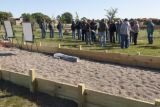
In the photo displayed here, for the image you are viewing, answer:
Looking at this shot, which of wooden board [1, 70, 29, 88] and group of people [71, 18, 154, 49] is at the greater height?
group of people [71, 18, 154, 49]

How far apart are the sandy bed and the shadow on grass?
42.1 inches

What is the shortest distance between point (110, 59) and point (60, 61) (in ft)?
6.68

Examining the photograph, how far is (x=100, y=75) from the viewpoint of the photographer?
6.97 meters

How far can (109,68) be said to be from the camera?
7.90 m

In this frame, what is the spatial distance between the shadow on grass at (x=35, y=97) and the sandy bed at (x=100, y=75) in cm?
107

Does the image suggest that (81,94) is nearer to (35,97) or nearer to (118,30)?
(35,97)

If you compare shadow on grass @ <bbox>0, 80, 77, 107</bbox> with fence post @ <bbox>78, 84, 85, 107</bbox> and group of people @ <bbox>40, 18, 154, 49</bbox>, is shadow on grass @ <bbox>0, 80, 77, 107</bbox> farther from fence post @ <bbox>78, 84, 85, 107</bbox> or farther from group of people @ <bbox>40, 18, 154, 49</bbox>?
group of people @ <bbox>40, 18, 154, 49</bbox>

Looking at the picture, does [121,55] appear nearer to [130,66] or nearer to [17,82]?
[130,66]

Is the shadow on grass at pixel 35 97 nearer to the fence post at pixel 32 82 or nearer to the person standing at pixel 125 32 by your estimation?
the fence post at pixel 32 82

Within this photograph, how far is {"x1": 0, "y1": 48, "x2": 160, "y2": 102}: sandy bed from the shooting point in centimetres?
551

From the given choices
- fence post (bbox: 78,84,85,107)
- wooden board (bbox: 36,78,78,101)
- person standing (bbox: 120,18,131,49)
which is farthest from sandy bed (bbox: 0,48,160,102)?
person standing (bbox: 120,18,131,49)

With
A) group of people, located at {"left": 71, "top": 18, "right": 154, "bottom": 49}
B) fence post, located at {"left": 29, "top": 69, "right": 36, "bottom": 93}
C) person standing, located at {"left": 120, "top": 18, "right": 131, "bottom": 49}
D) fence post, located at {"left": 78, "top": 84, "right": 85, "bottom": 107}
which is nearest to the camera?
fence post, located at {"left": 78, "top": 84, "right": 85, "bottom": 107}

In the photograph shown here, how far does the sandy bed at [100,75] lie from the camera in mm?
5512

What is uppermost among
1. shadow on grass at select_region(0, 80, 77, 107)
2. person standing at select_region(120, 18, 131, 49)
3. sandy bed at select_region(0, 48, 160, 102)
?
person standing at select_region(120, 18, 131, 49)
